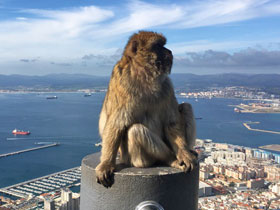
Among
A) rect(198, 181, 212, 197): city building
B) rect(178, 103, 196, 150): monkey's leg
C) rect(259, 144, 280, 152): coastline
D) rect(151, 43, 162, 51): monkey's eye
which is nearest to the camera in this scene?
rect(151, 43, 162, 51): monkey's eye

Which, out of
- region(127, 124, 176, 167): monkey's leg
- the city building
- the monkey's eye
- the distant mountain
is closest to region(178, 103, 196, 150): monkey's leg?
region(127, 124, 176, 167): monkey's leg

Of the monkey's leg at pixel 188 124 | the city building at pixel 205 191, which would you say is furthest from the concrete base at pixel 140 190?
the city building at pixel 205 191

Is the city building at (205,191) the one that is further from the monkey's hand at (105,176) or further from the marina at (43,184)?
the monkey's hand at (105,176)

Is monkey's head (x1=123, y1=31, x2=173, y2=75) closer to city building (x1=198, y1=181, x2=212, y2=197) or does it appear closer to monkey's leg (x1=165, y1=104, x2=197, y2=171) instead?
monkey's leg (x1=165, y1=104, x2=197, y2=171)

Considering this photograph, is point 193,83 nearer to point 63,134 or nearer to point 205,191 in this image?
point 63,134

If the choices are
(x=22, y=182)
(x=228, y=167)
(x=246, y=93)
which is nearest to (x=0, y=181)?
(x=22, y=182)
